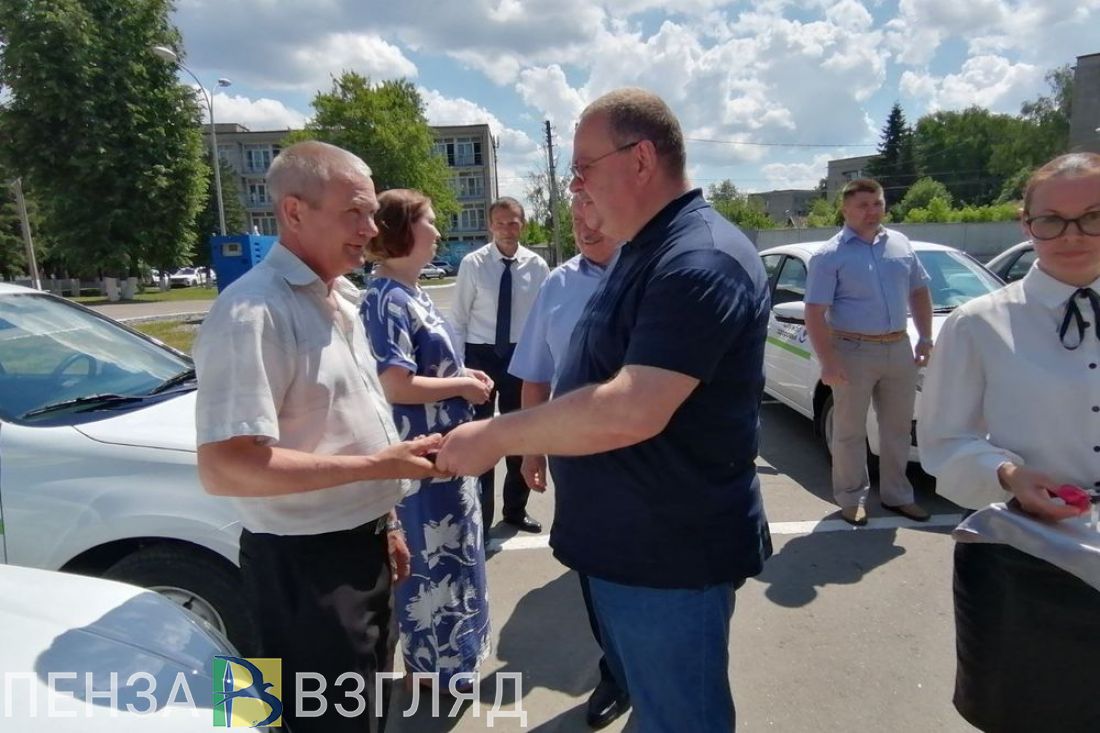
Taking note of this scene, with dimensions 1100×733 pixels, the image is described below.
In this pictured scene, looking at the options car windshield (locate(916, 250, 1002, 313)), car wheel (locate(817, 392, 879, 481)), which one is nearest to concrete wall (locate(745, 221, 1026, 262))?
car windshield (locate(916, 250, 1002, 313))

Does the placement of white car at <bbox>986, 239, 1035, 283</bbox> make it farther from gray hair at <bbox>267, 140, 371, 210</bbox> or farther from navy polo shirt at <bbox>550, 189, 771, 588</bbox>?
A: gray hair at <bbox>267, 140, 371, 210</bbox>

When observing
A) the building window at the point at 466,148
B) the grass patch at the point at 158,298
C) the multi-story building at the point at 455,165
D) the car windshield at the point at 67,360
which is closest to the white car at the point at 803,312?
the car windshield at the point at 67,360

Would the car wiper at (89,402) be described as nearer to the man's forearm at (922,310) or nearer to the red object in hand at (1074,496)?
the red object in hand at (1074,496)

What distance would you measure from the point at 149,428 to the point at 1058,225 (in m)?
3.02

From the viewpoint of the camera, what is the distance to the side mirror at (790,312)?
5900 mm

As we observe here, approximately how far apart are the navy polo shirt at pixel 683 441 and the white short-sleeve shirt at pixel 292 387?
0.59 metres

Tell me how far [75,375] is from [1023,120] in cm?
6813

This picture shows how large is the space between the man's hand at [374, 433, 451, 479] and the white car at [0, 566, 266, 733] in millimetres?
618

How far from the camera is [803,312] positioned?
5555 millimetres

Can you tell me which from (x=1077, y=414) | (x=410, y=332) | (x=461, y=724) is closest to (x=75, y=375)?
(x=410, y=332)

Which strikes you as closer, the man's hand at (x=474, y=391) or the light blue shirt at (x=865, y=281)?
the man's hand at (x=474, y=391)

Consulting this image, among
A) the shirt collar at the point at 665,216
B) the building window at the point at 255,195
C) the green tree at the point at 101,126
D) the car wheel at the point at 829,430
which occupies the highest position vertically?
the building window at the point at 255,195

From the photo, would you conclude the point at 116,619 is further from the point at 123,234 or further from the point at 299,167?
the point at 123,234

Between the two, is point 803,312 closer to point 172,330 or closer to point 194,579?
A: point 194,579
